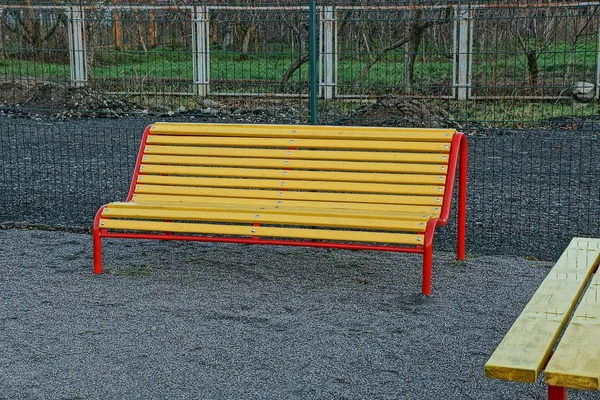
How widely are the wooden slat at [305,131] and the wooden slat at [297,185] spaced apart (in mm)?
333

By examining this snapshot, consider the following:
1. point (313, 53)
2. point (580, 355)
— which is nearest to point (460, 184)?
point (313, 53)

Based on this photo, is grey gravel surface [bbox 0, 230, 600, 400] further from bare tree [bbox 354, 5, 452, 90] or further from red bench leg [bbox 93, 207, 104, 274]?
bare tree [bbox 354, 5, 452, 90]

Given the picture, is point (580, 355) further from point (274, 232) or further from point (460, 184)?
point (460, 184)

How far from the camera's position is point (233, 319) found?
16.7ft

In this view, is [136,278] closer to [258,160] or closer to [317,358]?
[258,160]

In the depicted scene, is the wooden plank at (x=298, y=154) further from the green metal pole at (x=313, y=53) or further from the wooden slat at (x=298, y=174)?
the green metal pole at (x=313, y=53)

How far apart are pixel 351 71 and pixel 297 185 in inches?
77.6

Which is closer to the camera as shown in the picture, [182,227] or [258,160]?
[182,227]

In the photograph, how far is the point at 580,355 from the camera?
304cm

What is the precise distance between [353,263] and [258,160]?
3.14ft

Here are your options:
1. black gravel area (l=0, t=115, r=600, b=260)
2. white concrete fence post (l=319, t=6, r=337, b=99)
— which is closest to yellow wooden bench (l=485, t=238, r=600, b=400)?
black gravel area (l=0, t=115, r=600, b=260)

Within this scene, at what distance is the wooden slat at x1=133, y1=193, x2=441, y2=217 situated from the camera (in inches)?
232

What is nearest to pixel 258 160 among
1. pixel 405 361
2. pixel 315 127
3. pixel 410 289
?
pixel 315 127

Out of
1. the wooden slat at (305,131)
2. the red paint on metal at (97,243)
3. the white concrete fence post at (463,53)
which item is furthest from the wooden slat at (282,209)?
the white concrete fence post at (463,53)
